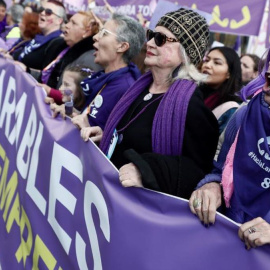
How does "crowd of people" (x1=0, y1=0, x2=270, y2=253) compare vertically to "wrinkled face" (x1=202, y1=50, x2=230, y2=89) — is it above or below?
above

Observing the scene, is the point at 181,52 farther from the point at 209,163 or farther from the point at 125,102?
the point at 209,163

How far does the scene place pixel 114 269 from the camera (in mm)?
1873

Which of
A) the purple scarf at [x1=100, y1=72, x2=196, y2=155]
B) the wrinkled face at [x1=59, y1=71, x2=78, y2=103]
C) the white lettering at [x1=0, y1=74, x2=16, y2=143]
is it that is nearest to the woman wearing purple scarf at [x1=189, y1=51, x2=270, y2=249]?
the purple scarf at [x1=100, y1=72, x2=196, y2=155]

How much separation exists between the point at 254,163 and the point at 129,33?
70.3 inches

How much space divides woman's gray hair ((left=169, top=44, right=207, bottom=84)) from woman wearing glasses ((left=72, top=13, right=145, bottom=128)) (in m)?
0.64

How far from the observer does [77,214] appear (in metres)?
2.29

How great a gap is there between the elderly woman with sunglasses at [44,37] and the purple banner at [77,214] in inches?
40.8

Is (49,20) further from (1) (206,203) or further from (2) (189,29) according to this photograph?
(1) (206,203)

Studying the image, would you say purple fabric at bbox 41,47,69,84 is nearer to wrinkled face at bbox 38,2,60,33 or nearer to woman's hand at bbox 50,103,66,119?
wrinkled face at bbox 38,2,60,33

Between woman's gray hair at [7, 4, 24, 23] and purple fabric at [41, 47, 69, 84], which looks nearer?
purple fabric at [41, 47, 69, 84]

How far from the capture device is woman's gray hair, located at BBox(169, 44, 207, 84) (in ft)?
7.59

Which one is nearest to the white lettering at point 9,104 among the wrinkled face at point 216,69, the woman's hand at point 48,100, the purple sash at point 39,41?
the woman's hand at point 48,100

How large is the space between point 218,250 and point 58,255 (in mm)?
1142

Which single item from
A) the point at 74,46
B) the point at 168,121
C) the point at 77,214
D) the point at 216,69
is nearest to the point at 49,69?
the point at 74,46
